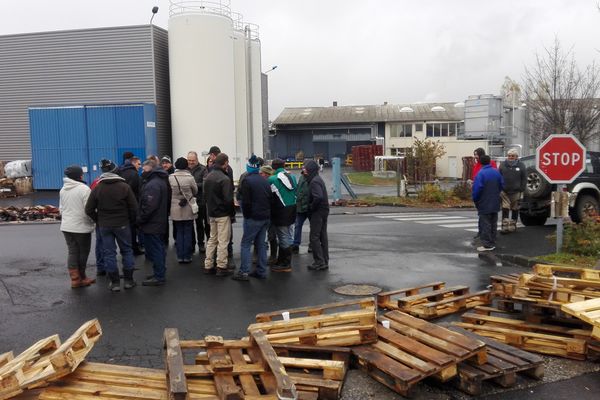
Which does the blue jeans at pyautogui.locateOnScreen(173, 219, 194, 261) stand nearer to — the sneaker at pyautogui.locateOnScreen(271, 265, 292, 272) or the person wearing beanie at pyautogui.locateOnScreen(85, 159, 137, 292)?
the person wearing beanie at pyautogui.locateOnScreen(85, 159, 137, 292)

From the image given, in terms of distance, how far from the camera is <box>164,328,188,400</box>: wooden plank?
407 centimetres

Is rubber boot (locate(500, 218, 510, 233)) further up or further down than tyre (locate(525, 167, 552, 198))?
further down

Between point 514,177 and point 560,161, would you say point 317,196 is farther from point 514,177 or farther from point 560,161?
point 514,177

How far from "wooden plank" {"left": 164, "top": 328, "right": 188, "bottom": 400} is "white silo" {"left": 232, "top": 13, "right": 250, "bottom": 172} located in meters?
26.2

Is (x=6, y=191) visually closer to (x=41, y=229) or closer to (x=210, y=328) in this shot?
(x=41, y=229)

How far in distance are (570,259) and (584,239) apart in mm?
649

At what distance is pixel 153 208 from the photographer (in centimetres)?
859

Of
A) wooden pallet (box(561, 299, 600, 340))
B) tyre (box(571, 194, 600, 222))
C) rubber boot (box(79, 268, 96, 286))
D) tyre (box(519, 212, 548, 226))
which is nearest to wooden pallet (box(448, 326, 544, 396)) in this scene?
wooden pallet (box(561, 299, 600, 340))

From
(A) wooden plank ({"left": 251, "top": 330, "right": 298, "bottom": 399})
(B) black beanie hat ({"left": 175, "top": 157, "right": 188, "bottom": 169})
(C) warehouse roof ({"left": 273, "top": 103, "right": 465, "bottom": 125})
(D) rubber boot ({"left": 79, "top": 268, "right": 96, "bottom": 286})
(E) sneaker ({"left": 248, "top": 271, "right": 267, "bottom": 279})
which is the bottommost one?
(E) sneaker ({"left": 248, "top": 271, "right": 267, "bottom": 279})

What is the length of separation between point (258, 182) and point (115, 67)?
24.8 m

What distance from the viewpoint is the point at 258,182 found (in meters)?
8.75

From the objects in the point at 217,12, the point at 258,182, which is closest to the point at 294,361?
the point at 258,182

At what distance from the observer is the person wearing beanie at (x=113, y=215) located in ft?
26.9

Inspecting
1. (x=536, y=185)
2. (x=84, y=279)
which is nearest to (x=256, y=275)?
(x=84, y=279)
